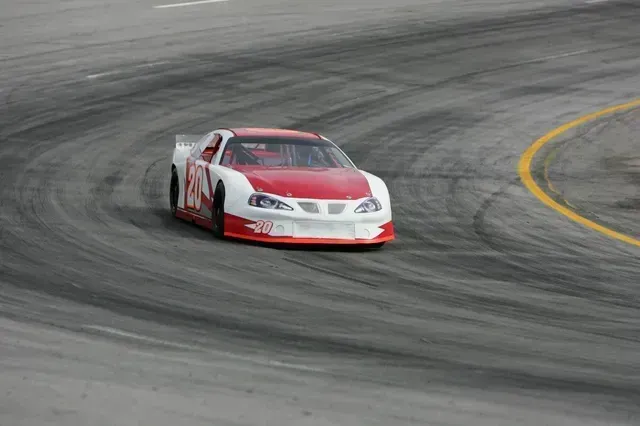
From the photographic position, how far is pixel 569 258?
1423cm

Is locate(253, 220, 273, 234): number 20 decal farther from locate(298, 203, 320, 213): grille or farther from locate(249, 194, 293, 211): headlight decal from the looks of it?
locate(298, 203, 320, 213): grille

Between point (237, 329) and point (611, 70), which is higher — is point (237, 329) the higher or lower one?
the higher one

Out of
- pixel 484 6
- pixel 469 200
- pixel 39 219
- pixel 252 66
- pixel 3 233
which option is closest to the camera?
pixel 3 233

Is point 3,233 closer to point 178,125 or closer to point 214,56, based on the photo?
point 178,125

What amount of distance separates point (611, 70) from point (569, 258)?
18386 millimetres

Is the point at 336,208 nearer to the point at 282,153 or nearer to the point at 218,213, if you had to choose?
the point at 218,213

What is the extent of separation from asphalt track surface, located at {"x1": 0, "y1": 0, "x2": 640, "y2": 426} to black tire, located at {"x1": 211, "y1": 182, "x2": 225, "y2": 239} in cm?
15

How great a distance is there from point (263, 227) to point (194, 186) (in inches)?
82.0

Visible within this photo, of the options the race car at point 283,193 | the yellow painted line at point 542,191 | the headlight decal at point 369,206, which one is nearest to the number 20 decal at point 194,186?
the race car at point 283,193

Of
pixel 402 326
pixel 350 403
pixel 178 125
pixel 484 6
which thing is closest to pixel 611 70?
pixel 484 6

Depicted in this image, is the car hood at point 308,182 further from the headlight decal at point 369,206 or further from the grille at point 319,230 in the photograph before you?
the grille at point 319,230

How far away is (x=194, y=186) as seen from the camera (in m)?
16.0

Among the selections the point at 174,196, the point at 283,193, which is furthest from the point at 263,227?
the point at 174,196

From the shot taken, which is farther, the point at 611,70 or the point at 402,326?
the point at 611,70
